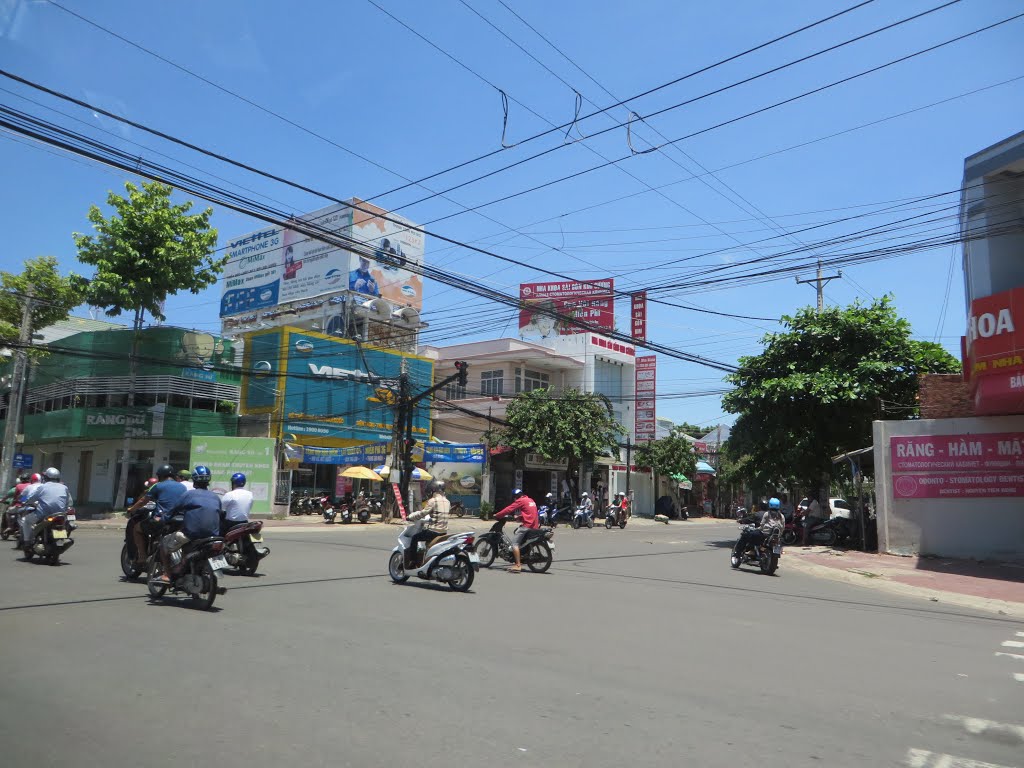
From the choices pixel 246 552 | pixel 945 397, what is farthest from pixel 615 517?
pixel 246 552

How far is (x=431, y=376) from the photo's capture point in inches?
1676

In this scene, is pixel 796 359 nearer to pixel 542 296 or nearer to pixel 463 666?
pixel 463 666

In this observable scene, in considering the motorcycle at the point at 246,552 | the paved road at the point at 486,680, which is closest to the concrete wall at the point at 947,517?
the paved road at the point at 486,680

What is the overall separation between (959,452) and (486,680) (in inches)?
658

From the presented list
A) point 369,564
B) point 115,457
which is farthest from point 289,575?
point 115,457

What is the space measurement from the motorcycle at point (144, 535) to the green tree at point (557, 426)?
25.9 m

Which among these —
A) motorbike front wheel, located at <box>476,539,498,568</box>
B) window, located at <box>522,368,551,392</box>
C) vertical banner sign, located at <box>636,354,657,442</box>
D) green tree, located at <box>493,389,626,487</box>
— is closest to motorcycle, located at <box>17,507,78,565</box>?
motorbike front wheel, located at <box>476,539,498,568</box>

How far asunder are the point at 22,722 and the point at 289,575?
7.86 metres

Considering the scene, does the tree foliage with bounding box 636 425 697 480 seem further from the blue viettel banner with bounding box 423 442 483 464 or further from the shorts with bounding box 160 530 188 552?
the shorts with bounding box 160 530 188 552

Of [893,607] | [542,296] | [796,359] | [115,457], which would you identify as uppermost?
[542,296]

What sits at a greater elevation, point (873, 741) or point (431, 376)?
point (431, 376)

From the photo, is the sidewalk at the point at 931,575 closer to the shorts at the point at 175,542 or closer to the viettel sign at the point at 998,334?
the viettel sign at the point at 998,334

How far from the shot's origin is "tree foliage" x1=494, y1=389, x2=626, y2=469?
36062 millimetres

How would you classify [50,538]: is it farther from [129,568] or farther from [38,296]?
[38,296]
